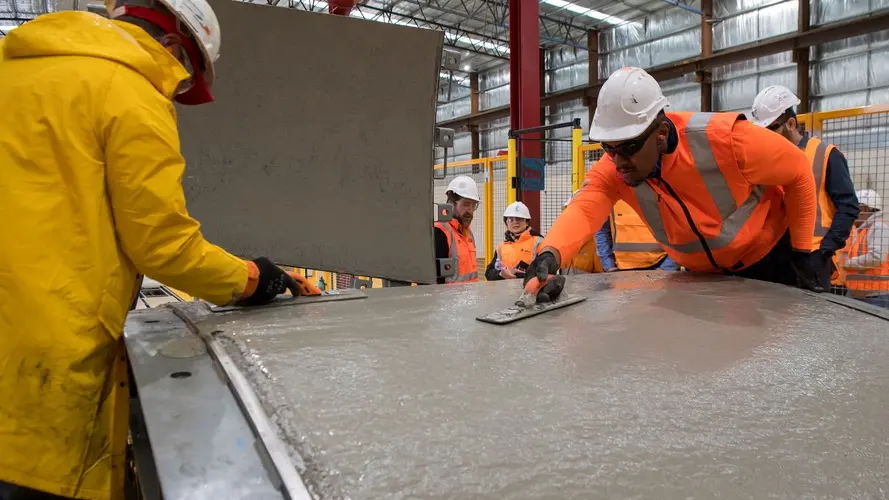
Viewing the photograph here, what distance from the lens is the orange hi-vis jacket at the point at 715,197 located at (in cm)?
191

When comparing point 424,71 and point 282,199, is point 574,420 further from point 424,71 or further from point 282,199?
point 424,71

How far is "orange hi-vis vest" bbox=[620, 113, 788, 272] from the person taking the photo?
1.94 meters

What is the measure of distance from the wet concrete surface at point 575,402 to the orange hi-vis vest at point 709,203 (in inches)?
25.1

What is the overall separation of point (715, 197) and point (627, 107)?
47 centimetres

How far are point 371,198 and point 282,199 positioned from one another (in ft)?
1.12

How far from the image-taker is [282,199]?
81.7 inches

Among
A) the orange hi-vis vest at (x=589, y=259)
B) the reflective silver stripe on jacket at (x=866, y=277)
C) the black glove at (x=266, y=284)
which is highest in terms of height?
the black glove at (x=266, y=284)

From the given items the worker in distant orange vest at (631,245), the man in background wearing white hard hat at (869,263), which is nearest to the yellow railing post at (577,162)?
the worker in distant orange vest at (631,245)

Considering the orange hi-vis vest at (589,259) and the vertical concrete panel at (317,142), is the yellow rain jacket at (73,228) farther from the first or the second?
the orange hi-vis vest at (589,259)

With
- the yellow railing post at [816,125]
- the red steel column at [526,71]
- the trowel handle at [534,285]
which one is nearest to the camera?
the trowel handle at [534,285]

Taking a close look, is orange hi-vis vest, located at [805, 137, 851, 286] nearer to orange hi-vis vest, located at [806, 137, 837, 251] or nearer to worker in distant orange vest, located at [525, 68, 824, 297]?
orange hi-vis vest, located at [806, 137, 837, 251]

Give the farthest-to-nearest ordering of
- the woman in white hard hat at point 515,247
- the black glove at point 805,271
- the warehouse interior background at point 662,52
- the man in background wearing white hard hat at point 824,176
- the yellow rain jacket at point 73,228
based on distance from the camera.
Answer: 1. the warehouse interior background at point 662,52
2. the woman in white hard hat at point 515,247
3. the man in background wearing white hard hat at point 824,176
4. the black glove at point 805,271
5. the yellow rain jacket at point 73,228

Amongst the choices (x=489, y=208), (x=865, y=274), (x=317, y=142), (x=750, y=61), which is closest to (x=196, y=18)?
(x=317, y=142)

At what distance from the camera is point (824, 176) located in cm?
296
